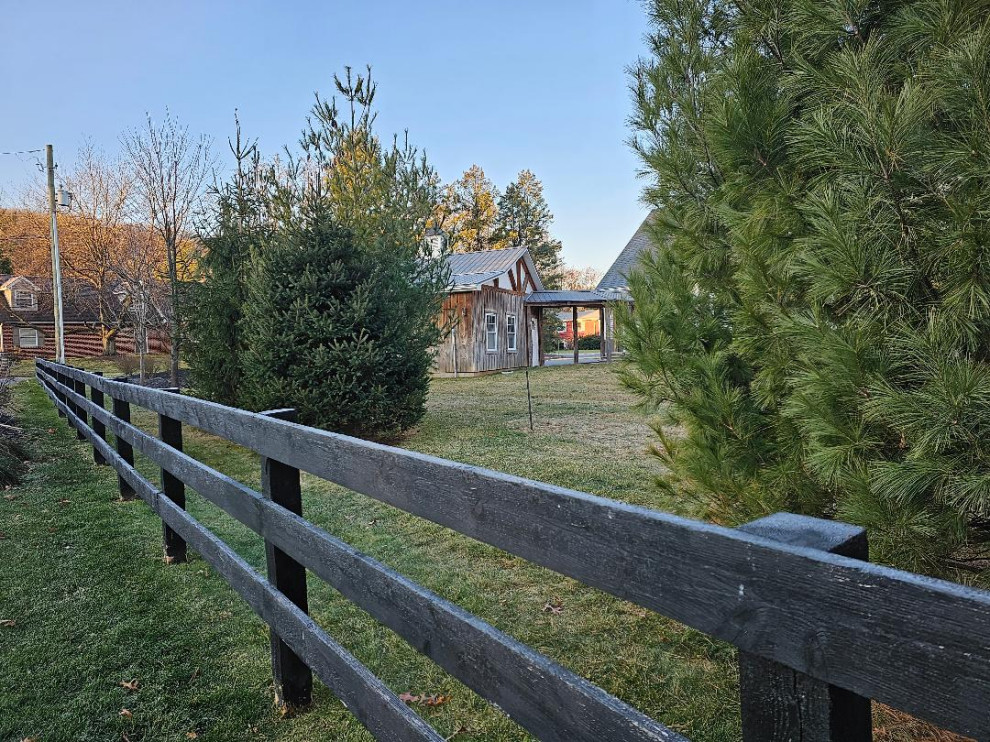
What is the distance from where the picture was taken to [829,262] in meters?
2.05

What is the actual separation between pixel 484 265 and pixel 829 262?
23.1m

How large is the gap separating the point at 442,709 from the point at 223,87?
14.4m

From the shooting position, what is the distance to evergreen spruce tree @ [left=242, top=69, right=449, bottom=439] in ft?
26.7

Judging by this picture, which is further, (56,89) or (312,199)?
(56,89)

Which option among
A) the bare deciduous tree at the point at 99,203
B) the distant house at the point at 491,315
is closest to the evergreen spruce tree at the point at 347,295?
the distant house at the point at 491,315

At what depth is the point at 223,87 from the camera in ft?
44.1

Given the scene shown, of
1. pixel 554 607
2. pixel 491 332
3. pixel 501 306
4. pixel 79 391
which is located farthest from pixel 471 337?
pixel 554 607

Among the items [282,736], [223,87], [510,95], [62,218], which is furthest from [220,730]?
[62,218]

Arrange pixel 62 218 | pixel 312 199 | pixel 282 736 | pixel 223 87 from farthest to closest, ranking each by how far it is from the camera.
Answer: pixel 62 218 < pixel 223 87 < pixel 312 199 < pixel 282 736

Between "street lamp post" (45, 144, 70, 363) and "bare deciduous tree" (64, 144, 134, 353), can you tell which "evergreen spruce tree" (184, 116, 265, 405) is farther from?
"bare deciduous tree" (64, 144, 134, 353)

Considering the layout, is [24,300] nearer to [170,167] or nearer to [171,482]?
[170,167]

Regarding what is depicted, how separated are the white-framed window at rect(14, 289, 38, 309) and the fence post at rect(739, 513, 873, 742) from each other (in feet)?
150

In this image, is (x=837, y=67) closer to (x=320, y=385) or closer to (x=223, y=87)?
(x=320, y=385)

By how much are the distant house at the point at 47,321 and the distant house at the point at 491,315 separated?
19441mm
